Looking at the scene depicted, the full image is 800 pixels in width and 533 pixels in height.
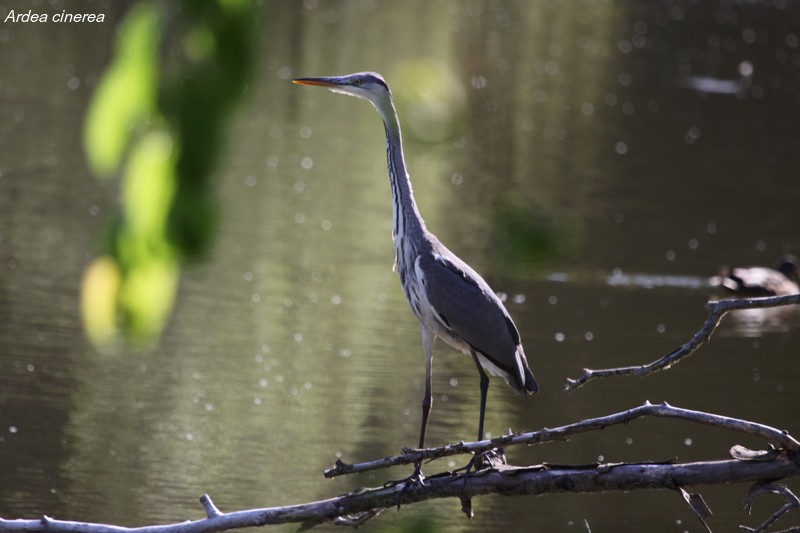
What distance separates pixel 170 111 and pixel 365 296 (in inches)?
404

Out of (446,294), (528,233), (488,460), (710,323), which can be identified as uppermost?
(528,233)

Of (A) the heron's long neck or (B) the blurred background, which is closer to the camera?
(A) the heron's long neck

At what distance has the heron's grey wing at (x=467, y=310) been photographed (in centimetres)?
569

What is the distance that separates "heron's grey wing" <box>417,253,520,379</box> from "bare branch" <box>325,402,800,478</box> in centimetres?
120

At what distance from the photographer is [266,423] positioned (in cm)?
862

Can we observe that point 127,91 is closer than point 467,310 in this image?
Yes

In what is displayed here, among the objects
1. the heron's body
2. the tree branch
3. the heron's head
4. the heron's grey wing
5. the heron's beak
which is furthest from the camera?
the heron's body

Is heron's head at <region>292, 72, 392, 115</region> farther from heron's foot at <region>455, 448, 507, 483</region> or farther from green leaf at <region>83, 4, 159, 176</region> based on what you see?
green leaf at <region>83, 4, 159, 176</region>

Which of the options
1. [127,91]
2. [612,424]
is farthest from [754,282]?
→ [127,91]

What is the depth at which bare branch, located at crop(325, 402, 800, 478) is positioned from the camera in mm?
4148

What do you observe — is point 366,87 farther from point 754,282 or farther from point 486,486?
point 754,282

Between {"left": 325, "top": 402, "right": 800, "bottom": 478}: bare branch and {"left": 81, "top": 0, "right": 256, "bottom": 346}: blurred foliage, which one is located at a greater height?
{"left": 81, "top": 0, "right": 256, "bottom": 346}: blurred foliage

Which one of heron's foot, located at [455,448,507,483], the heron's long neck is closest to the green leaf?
heron's foot, located at [455,448,507,483]

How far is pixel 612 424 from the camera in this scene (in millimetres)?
4254
